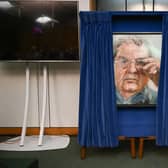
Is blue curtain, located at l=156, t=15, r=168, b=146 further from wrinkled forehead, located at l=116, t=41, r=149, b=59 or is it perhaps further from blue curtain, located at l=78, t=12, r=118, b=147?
blue curtain, located at l=78, t=12, r=118, b=147

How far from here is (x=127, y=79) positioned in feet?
9.75

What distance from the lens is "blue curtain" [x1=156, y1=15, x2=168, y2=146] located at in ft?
9.42

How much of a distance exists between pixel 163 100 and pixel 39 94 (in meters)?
1.95

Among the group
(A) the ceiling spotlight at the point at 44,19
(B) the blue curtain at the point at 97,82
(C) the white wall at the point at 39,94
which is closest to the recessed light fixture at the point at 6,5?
(A) the ceiling spotlight at the point at 44,19

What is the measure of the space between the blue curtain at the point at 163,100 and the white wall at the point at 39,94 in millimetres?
1442

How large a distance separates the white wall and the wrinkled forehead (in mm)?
1125

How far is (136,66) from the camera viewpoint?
2961mm

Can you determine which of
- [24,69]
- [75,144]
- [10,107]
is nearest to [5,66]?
[24,69]

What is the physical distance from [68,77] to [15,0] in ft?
4.43

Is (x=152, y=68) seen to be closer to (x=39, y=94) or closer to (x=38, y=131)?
(x=39, y=94)

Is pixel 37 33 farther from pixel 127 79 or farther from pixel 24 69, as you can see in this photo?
pixel 127 79

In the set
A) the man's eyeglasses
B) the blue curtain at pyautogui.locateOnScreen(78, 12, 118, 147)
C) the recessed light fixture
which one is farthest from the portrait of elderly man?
the recessed light fixture

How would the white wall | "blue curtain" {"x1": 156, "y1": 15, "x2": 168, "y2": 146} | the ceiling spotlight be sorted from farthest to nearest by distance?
the white wall → the ceiling spotlight → "blue curtain" {"x1": 156, "y1": 15, "x2": 168, "y2": 146}

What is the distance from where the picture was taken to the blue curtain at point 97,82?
2.91 m
